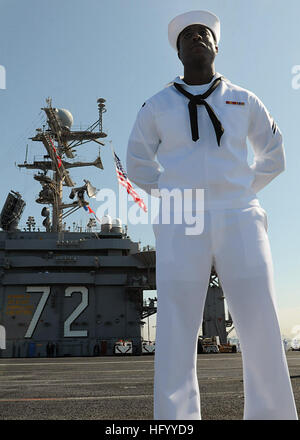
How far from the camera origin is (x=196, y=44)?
2.66m

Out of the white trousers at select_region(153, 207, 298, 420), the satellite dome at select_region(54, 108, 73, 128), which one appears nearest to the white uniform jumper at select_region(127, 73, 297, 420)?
the white trousers at select_region(153, 207, 298, 420)

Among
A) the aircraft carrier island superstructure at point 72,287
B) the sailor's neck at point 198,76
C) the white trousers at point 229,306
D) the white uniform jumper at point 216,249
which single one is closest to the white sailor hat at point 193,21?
the sailor's neck at point 198,76

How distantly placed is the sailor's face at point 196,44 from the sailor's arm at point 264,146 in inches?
16.5

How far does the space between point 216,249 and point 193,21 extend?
1.57 meters

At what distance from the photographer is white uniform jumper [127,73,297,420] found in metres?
2.19

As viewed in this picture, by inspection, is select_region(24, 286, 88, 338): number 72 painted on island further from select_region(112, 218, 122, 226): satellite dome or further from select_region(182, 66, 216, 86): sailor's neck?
select_region(182, 66, 216, 86): sailor's neck

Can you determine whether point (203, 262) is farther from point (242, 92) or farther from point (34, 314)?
point (34, 314)

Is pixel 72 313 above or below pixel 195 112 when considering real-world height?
below

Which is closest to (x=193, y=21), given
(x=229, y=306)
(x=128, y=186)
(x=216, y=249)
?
(x=216, y=249)

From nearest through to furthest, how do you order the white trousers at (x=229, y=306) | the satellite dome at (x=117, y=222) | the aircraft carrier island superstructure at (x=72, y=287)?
the white trousers at (x=229, y=306) < the aircraft carrier island superstructure at (x=72, y=287) < the satellite dome at (x=117, y=222)

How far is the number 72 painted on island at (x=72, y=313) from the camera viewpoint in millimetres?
A: 23266

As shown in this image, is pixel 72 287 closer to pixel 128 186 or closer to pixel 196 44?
pixel 128 186

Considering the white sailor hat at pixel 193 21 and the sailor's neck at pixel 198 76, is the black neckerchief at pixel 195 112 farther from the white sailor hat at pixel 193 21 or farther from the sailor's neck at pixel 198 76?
the white sailor hat at pixel 193 21
